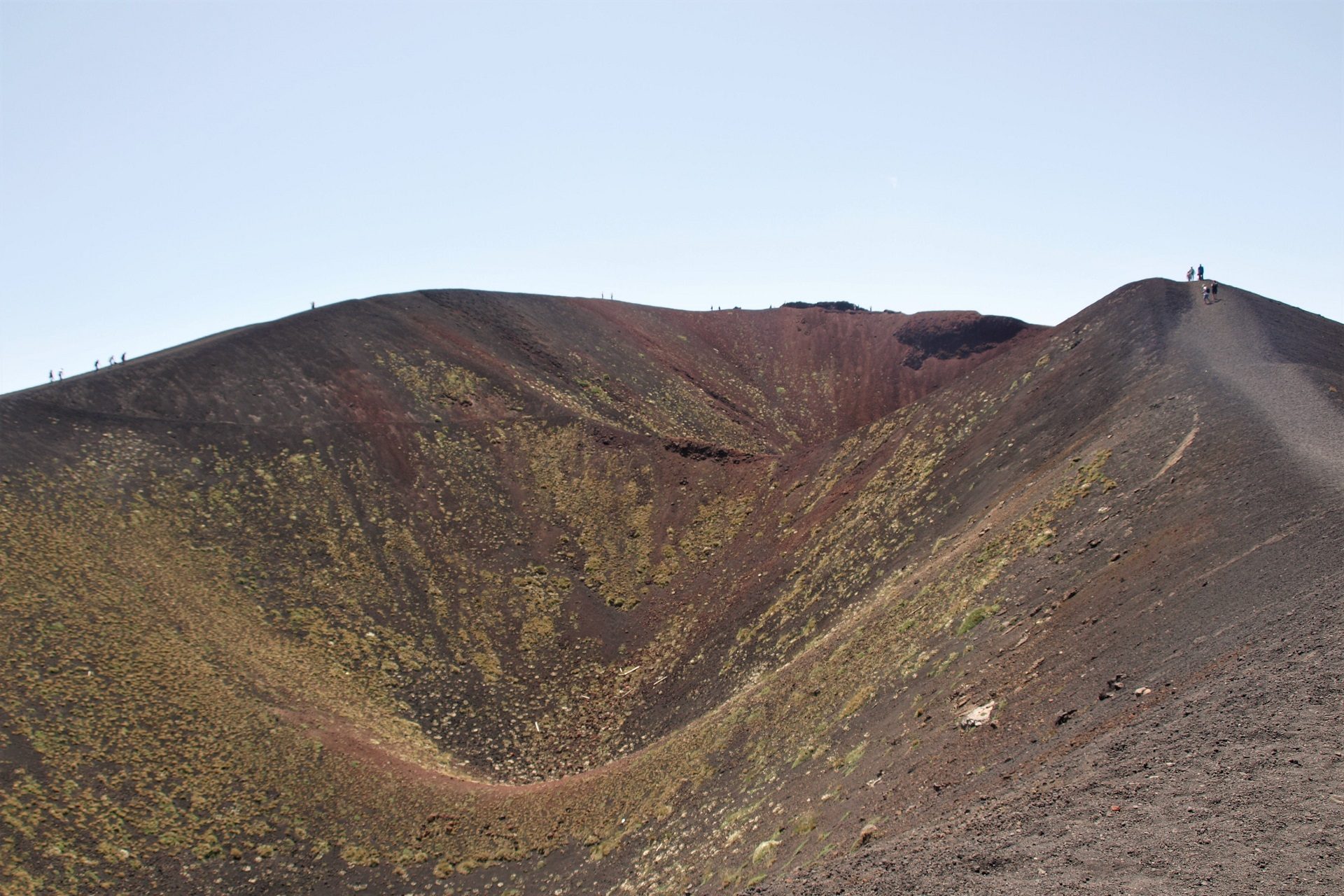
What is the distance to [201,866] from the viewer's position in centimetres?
2589

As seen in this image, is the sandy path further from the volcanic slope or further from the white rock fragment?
the white rock fragment

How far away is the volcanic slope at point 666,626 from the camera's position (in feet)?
49.1

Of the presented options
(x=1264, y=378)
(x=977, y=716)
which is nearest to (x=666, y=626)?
(x=1264, y=378)

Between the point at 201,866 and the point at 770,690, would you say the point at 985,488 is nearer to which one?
the point at 770,690

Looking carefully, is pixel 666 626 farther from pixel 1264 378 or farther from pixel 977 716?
pixel 977 716

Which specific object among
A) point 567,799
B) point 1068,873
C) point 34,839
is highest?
point 1068,873

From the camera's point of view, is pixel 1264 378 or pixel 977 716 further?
pixel 1264 378

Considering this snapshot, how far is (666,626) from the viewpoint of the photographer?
4247 centimetres

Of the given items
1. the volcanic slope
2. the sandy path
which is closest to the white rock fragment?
the volcanic slope

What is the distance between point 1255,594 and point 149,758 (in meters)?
28.2

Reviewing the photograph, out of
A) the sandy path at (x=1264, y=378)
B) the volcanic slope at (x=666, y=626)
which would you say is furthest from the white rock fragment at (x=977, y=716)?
the sandy path at (x=1264, y=378)

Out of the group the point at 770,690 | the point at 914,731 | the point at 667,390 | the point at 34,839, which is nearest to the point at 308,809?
the point at 34,839

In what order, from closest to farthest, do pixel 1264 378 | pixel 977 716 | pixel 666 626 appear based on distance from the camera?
pixel 977 716, pixel 1264 378, pixel 666 626

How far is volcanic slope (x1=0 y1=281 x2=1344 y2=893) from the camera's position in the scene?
15.0 meters
